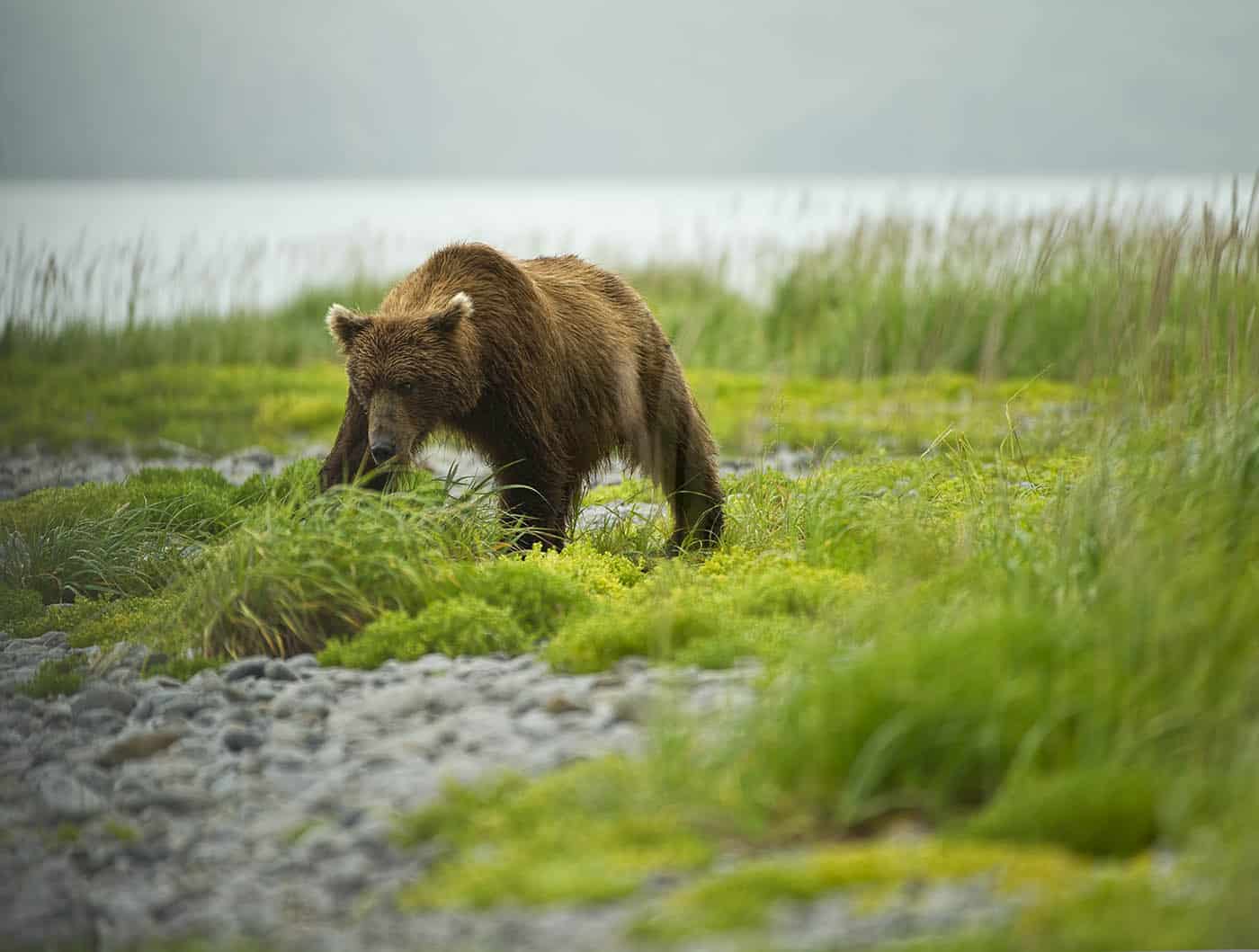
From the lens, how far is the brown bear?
5.80 m

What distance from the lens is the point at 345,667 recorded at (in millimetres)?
4797

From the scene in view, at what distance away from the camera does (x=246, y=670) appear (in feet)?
15.8

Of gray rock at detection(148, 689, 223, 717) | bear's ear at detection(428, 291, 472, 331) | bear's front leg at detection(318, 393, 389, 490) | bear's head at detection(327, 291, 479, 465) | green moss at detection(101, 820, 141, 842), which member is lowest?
green moss at detection(101, 820, 141, 842)

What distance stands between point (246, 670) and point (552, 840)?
200cm

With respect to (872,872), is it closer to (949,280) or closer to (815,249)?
(949,280)

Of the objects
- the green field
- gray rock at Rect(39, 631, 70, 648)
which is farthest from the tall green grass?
gray rock at Rect(39, 631, 70, 648)

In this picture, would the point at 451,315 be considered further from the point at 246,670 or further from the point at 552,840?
the point at 552,840

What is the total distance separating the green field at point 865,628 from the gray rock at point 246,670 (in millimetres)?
188

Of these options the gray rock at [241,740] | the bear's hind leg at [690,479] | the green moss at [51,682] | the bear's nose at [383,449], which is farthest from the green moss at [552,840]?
the bear's hind leg at [690,479]

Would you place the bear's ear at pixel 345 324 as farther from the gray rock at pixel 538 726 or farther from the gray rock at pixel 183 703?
the gray rock at pixel 538 726

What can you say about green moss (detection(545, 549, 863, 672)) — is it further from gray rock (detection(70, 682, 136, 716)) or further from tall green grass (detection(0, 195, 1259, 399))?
tall green grass (detection(0, 195, 1259, 399))

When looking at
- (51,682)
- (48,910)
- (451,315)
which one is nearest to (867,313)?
(451,315)

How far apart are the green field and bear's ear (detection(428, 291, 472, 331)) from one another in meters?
0.77

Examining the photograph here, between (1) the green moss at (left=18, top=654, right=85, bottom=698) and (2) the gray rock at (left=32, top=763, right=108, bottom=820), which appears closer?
(2) the gray rock at (left=32, top=763, right=108, bottom=820)
